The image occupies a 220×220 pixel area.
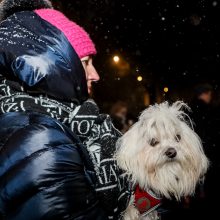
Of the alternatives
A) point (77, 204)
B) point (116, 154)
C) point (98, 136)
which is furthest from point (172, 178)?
point (77, 204)

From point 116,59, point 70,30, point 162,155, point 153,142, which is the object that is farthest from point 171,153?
point 116,59

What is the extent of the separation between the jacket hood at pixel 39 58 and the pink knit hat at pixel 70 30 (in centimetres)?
20

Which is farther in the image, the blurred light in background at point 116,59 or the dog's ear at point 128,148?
the blurred light in background at point 116,59

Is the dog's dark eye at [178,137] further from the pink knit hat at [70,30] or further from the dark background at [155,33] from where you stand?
the dark background at [155,33]

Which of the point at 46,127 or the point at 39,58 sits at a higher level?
the point at 39,58

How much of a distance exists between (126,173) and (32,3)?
1.40 meters

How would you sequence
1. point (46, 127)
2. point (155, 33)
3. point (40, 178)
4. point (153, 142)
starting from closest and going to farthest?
1. point (40, 178)
2. point (46, 127)
3. point (153, 142)
4. point (155, 33)

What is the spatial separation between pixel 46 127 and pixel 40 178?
0.25 meters

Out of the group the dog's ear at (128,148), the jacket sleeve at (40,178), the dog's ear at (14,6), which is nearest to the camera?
the jacket sleeve at (40,178)

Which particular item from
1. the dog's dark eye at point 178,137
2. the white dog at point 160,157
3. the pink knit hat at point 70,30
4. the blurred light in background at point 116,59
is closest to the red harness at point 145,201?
the white dog at point 160,157

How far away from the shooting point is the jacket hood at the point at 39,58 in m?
1.77

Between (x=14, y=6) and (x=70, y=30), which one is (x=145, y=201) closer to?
(x=70, y=30)

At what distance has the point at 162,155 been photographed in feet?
9.07

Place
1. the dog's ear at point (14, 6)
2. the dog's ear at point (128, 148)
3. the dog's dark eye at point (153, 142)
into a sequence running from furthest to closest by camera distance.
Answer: the dog's dark eye at point (153, 142) → the dog's ear at point (128, 148) → the dog's ear at point (14, 6)
